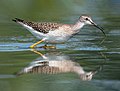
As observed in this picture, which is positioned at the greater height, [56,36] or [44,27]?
[44,27]

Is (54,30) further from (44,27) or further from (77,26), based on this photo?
(77,26)

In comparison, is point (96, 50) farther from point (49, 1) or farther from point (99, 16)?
point (49, 1)

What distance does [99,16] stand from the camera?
20.7 metres

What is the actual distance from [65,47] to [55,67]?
2933mm

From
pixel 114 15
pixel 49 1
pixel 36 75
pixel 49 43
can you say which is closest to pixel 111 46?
pixel 49 43

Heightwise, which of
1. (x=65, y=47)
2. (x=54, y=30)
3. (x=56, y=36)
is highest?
(x=54, y=30)

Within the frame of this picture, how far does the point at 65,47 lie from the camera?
15102 millimetres

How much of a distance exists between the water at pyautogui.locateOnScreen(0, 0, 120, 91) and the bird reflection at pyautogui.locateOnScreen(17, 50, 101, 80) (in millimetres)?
113

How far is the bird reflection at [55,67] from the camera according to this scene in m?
11.7

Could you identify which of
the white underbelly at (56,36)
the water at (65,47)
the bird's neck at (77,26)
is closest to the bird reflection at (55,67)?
the water at (65,47)

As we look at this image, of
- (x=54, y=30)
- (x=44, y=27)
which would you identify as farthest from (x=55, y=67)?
(x=44, y=27)

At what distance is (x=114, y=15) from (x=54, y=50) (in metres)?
6.05

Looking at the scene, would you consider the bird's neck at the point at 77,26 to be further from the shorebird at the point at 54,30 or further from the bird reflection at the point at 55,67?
the bird reflection at the point at 55,67

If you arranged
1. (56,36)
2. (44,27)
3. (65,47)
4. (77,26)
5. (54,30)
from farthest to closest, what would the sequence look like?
(77,26) < (44,27) < (54,30) < (56,36) < (65,47)
